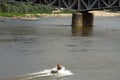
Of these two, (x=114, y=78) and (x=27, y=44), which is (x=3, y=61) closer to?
(x=114, y=78)

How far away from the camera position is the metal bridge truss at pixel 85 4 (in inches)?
3784

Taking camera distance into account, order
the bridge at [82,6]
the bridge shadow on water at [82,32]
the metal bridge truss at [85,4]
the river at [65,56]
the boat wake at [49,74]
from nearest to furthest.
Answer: the boat wake at [49,74]
the river at [65,56]
the bridge shadow on water at [82,32]
the metal bridge truss at [85,4]
the bridge at [82,6]

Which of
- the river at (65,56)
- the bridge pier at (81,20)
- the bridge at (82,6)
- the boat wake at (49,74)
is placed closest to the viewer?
the boat wake at (49,74)

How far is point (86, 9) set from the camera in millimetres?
98812

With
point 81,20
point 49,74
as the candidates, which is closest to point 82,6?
point 81,20

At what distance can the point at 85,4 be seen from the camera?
99062 mm

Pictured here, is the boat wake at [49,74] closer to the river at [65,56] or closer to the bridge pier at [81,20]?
the river at [65,56]

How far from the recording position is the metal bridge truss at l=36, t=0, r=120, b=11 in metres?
96.1

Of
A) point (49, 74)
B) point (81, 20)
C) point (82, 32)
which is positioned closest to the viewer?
point (49, 74)

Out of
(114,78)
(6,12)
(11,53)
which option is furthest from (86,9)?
(6,12)

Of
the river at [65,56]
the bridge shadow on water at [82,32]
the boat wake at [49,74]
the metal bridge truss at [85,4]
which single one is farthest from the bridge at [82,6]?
the boat wake at [49,74]

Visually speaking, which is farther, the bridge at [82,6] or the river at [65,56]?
the bridge at [82,6]

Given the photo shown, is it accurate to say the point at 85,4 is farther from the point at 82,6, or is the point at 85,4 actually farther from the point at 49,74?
the point at 49,74

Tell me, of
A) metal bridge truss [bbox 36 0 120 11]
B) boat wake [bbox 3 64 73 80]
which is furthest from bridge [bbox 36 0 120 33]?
boat wake [bbox 3 64 73 80]
